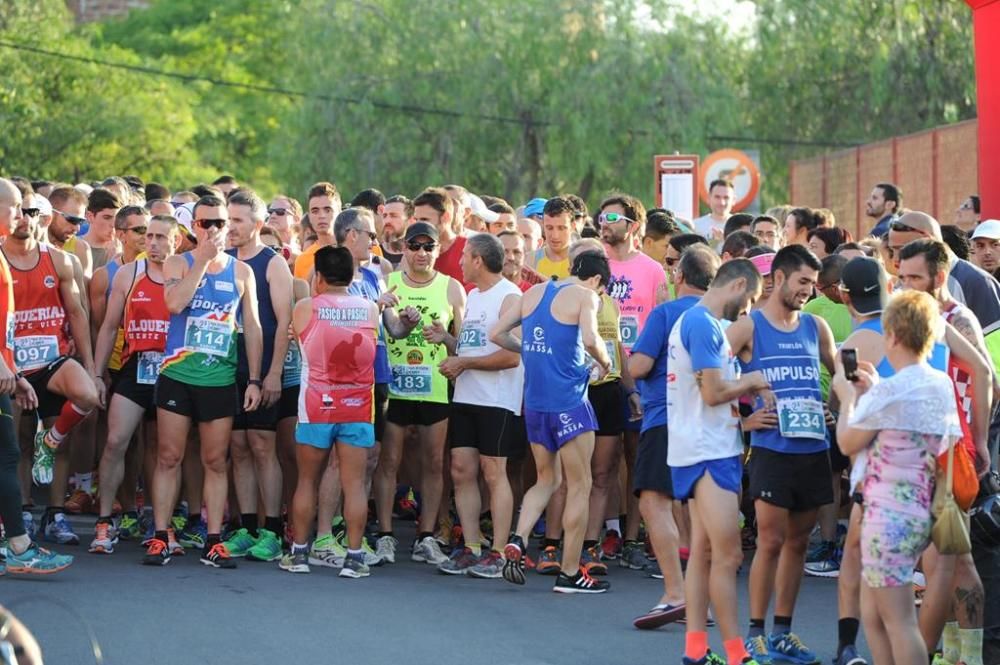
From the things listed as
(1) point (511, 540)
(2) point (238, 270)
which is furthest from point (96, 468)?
(1) point (511, 540)

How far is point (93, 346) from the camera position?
1248 centimetres

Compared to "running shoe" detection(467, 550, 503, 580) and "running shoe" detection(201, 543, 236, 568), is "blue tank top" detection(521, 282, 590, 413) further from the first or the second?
"running shoe" detection(201, 543, 236, 568)

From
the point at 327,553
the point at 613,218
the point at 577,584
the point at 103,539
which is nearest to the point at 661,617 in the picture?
the point at 577,584

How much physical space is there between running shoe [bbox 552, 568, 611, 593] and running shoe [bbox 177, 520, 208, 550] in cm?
249

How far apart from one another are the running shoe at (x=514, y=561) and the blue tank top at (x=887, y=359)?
294 centimetres

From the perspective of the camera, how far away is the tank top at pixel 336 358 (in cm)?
1128

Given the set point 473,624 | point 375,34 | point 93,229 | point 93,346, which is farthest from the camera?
point 375,34

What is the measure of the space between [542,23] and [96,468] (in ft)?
99.6

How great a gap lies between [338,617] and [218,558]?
1660mm

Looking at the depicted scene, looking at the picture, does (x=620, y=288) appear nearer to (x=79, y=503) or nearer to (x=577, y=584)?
(x=577, y=584)

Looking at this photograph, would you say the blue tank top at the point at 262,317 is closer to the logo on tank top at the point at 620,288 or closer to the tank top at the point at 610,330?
the tank top at the point at 610,330

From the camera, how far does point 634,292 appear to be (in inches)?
484

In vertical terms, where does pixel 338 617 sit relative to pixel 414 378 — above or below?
below

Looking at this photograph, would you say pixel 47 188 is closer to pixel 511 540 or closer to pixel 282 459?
pixel 282 459
